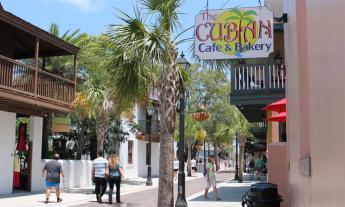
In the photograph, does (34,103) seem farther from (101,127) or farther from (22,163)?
(101,127)

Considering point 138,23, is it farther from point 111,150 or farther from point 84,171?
point 111,150

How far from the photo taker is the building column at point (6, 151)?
58.6 ft

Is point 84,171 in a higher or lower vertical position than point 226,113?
lower

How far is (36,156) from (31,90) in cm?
363

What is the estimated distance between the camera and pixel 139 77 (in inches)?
431

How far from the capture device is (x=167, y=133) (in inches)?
439

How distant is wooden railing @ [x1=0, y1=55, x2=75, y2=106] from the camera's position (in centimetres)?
1638

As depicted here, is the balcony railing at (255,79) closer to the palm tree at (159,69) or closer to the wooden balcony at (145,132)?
the palm tree at (159,69)

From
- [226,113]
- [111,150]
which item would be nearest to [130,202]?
[111,150]

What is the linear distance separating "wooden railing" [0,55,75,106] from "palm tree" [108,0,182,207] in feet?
20.4

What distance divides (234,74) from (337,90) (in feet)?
45.9

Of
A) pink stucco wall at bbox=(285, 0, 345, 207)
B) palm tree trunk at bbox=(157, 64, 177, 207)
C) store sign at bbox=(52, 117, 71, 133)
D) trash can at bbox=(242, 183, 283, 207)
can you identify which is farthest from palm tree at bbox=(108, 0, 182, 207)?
store sign at bbox=(52, 117, 71, 133)

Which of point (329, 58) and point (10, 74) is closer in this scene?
point (329, 58)

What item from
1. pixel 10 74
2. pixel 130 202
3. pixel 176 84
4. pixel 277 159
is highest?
pixel 10 74
